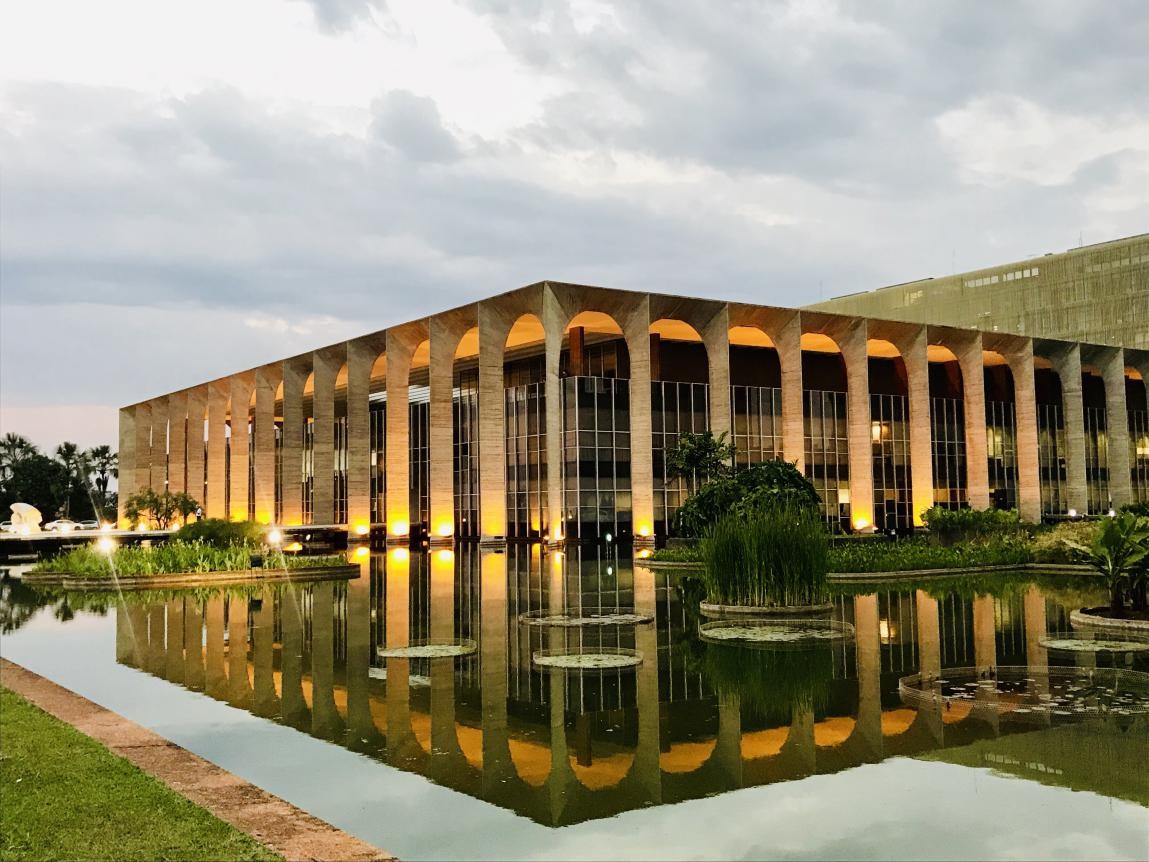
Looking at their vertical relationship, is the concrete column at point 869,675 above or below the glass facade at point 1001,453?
below

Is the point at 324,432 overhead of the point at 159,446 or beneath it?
beneath

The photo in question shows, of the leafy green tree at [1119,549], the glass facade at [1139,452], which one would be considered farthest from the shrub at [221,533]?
the glass facade at [1139,452]

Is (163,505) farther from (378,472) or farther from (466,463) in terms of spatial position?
(466,463)

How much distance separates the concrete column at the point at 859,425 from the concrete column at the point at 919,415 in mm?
3366

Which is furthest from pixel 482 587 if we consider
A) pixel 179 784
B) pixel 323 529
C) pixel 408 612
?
pixel 323 529

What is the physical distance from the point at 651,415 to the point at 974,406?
23101 mm

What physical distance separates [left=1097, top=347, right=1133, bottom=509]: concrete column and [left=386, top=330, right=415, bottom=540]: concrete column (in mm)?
47214

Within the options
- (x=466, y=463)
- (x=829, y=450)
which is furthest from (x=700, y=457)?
(x=466, y=463)

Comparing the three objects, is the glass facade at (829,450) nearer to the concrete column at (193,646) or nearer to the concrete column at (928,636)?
the concrete column at (928,636)

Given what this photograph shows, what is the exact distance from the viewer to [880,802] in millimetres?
6543

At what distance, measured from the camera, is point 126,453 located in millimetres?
97000

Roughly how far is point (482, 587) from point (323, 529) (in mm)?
32120

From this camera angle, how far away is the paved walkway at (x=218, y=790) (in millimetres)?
5574

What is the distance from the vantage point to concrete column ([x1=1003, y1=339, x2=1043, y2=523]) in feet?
215
